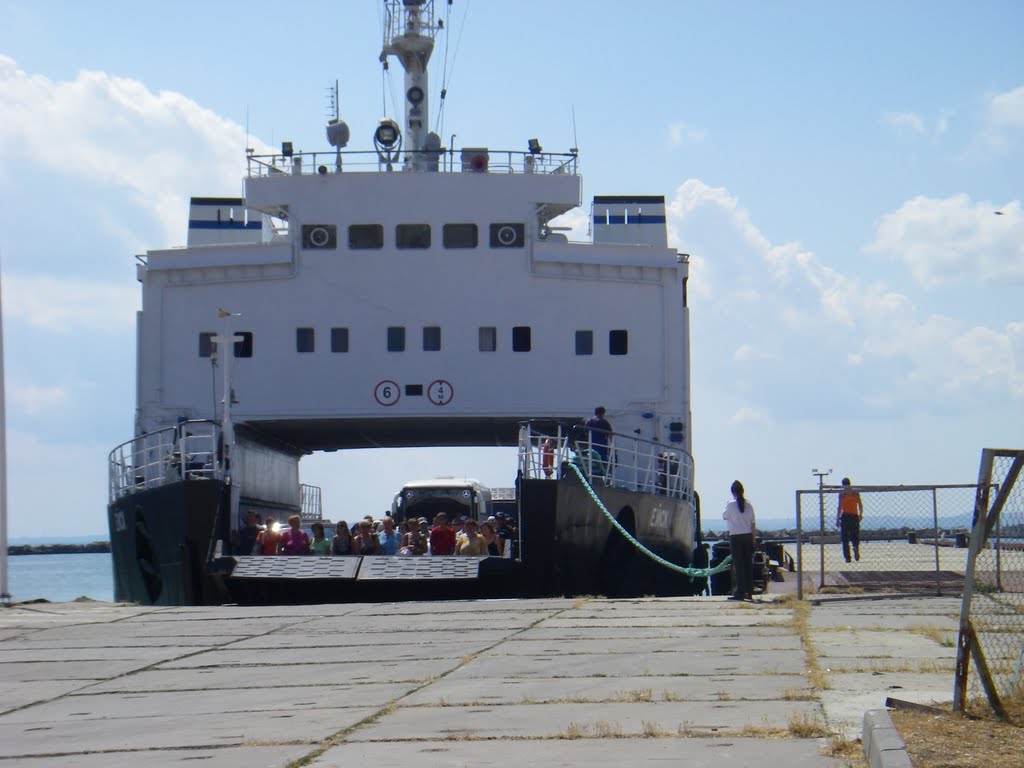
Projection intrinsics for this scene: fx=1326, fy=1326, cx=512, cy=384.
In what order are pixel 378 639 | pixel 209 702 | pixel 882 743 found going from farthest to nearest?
pixel 378 639 → pixel 209 702 → pixel 882 743

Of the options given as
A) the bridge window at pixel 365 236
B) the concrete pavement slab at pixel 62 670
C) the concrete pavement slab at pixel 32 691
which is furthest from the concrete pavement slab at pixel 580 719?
the bridge window at pixel 365 236

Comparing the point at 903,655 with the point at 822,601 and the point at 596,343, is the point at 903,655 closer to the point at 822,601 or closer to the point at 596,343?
the point at 822,601

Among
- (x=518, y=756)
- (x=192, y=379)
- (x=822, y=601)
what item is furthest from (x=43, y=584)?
(x=518, y=756)

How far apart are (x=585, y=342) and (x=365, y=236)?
419cm

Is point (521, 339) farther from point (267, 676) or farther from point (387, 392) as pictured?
point (267, 676)

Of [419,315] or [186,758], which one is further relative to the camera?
[419,315]

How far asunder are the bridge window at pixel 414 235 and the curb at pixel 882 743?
57.5ft

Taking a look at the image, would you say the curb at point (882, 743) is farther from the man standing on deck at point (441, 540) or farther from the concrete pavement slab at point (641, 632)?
the man standing on deck at point (441, 540)

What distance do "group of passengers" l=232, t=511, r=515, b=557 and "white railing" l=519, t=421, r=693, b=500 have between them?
3.49 feet

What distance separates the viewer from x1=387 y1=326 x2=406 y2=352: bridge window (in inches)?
876

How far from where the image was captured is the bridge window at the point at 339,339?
22281 mm

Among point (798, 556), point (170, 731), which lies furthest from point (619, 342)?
point (170, 731)

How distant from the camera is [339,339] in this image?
22297 mm

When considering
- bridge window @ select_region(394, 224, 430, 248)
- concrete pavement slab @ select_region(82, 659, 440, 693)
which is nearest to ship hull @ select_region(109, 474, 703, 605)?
bridge window @ select_region(394, 224, 430, 248)
